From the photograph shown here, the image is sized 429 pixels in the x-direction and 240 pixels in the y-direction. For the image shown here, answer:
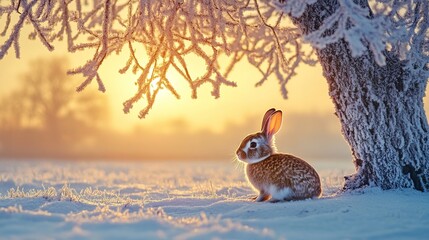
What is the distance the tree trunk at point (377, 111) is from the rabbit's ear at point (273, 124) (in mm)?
671

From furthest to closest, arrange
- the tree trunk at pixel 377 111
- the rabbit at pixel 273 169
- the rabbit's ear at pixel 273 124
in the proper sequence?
the rabbit's ear at pixel 273 124 → the tree trunk at pixel 377 111 → the rabbit at pixel 273 169

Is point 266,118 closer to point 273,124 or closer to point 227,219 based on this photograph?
point 273,124

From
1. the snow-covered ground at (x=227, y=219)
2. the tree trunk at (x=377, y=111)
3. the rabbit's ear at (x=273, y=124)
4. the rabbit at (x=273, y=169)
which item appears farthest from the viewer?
the rabbit's ear at (x=273, y=124)

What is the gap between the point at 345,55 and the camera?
269 inches

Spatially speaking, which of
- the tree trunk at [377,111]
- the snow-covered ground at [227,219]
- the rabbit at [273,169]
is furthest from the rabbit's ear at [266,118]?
the snow-covered ground at [227,219]

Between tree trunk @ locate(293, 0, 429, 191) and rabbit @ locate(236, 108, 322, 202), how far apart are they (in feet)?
2.39

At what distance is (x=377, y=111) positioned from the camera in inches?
269

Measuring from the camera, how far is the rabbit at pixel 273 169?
6438 millimetres

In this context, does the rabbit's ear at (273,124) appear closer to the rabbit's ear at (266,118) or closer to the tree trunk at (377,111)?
the rabbit's ear at (266,118)

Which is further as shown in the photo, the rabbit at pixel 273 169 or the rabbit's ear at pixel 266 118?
the rabbit's ear at pixel 266 118

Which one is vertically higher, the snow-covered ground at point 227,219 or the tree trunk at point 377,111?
the tree trunk at point 377,111

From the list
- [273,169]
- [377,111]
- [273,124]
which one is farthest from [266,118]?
[377,111]

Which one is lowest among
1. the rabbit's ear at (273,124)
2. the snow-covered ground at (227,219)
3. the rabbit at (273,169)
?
the snow-covered ground at (227,219)

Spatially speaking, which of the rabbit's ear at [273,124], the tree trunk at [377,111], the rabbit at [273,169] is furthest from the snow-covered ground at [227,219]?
the rabbit's ear at [273,124]
